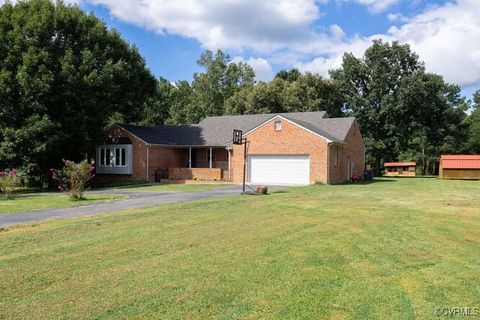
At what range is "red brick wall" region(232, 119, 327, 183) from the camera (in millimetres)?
30562

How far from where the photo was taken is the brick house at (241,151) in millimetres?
31234

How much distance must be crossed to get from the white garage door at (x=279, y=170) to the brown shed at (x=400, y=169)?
983 inches

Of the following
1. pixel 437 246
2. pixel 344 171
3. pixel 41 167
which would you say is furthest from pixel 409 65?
pixel 437 246

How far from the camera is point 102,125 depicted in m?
36.1

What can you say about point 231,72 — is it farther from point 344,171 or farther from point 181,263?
point 181,263

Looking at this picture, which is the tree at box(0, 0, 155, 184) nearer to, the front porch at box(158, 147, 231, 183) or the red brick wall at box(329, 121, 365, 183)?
the front porch at box(158, 147, 231, 183)

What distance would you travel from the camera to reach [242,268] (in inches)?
285

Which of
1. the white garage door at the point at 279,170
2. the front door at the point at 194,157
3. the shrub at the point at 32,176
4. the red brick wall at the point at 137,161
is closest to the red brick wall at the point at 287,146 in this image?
the white garage door at the point at 279,170

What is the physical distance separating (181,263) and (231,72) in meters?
60.7

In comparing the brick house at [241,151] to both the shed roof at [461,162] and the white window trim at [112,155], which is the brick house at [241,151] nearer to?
the white window trim at [112,155]

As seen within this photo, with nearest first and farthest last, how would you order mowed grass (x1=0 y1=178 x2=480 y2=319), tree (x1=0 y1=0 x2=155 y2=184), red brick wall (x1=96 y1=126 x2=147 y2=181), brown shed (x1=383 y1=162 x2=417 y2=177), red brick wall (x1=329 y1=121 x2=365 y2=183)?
mowed grass (x1=0 y1=178 x2=480 y2=319)
tree (x1=0 y1=0 x2=155 y2=184)
red brick wall (x1=329 y1=121 x2=365 y2=183)
red brick wall (x1=96 y1=126 x2=147 y2=181)
brown shed (x1=383 y1=162 x2=417 y2=177)

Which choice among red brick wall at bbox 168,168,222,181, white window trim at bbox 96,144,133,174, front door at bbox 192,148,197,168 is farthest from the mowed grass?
front door at bbox 192,148,197,168

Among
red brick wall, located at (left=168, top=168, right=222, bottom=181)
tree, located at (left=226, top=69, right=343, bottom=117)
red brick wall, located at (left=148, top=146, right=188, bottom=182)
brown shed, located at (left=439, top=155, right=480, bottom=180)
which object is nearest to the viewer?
red brick wall, located at (left=168, top=168, right=222, bottom=181)

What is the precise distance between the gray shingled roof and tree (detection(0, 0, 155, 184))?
4.28 m
